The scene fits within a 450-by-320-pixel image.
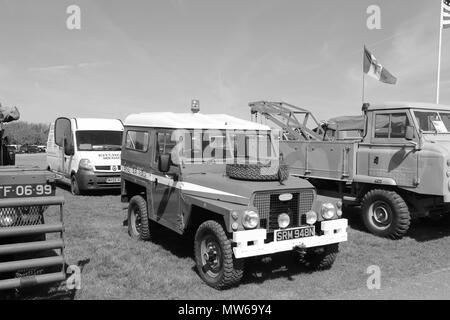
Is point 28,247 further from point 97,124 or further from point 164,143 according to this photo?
point 97,124

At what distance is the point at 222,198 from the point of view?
5.22 meters

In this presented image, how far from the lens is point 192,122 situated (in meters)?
6.31

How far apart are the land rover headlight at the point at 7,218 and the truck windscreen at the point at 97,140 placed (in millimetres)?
8676

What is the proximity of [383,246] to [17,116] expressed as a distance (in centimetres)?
675

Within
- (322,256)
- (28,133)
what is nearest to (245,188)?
(322,256)

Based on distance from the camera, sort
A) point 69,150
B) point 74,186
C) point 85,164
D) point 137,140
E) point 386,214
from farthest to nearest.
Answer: point 74,186 → point 85,164 → point 69,150 → point 386,214 → point 137,140

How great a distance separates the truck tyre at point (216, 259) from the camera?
4.86 metres

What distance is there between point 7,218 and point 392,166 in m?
6.50

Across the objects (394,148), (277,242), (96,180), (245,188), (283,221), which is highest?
(394,148)

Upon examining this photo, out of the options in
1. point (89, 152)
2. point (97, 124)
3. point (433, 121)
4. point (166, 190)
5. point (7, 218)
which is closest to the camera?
point (7, 218)

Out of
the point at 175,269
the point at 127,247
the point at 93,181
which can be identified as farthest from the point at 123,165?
the point at 93,181

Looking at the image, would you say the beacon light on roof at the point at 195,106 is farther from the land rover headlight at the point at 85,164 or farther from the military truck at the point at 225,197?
the land rover headlight at the point at 85,164

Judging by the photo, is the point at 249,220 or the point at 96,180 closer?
the point at 249,220

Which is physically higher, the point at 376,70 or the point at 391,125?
the point at 376,70
